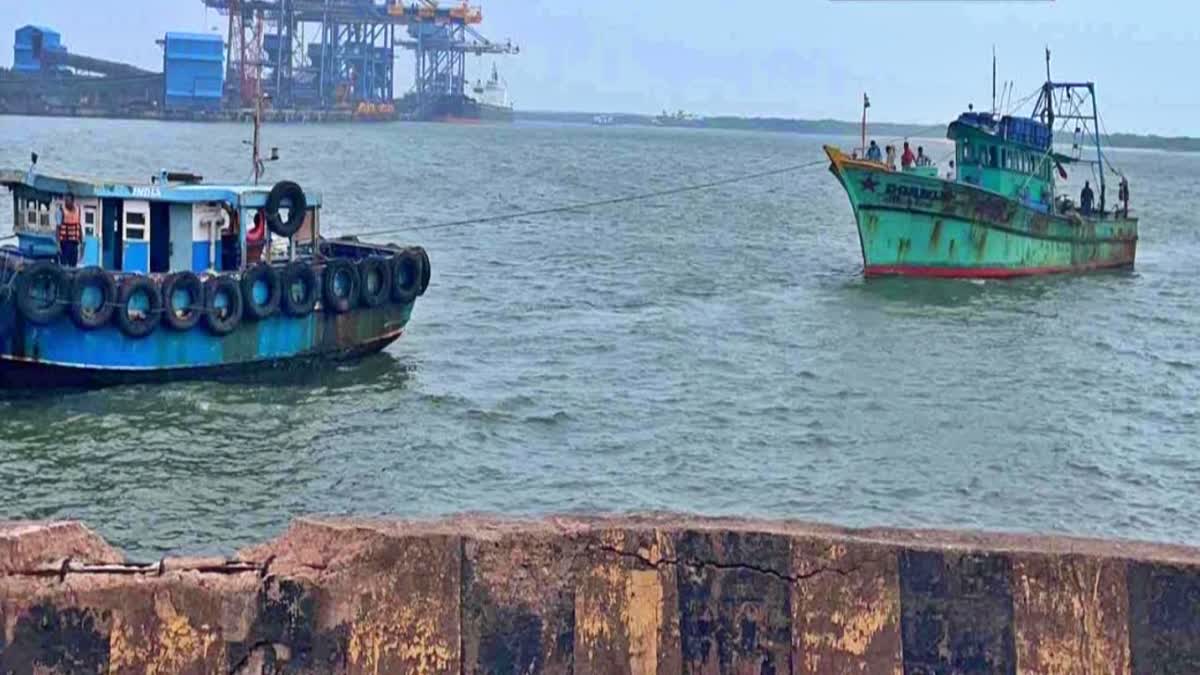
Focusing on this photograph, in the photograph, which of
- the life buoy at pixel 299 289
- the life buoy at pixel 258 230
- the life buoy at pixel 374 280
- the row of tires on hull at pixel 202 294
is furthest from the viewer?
the life buoy at pixel 374 280

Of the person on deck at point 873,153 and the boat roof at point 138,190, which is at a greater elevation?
the person on deck at point 873,153

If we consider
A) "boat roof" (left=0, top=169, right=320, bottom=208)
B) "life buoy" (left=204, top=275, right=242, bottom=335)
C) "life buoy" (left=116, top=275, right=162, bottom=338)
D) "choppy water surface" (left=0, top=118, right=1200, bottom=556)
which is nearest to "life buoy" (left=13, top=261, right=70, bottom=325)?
"life buoy" (left=116, top=275, right=162, bottom=338)

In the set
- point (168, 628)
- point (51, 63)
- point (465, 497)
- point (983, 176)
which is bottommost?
point (465, 497)

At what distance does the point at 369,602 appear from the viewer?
484 centimetres

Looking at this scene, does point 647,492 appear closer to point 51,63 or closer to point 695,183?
point 695,183

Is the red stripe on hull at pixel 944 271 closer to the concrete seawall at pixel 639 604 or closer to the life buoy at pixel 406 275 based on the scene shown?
the life buoy at pixel 406 275

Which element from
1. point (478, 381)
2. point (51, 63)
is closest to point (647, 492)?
point (478, 381)

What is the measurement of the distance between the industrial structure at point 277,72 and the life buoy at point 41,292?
9875 cm

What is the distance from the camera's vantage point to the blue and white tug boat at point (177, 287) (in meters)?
16.3

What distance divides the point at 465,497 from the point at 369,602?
845cm

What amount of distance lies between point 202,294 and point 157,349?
86 cm

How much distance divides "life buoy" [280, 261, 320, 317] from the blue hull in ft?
0.48

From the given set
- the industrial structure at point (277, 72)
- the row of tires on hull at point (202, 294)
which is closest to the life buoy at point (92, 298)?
the row of tires on hull at point (202, 294)

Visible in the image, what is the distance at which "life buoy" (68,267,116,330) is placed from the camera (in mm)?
16250
